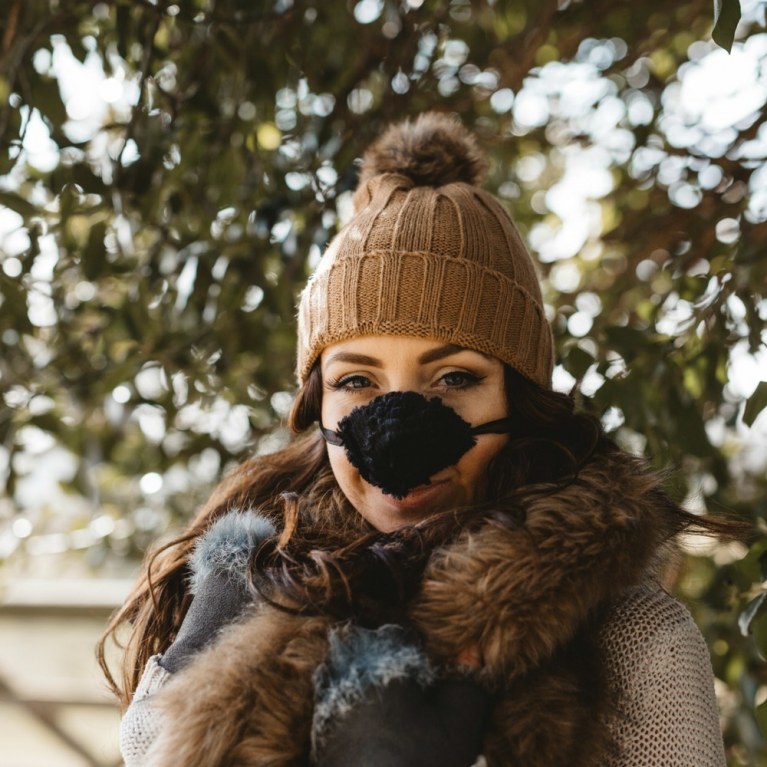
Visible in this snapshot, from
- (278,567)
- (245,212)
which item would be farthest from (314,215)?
(278,567)

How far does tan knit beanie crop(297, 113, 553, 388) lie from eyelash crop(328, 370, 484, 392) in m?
0.04

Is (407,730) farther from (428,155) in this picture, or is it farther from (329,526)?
(428,155)

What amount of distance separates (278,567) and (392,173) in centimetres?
71

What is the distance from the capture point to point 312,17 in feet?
7.32

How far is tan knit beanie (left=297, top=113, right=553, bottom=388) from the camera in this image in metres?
1.40

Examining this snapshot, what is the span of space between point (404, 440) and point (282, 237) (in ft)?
3.42

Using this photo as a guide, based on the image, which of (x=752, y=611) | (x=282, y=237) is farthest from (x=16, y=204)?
(x=752, y=611)

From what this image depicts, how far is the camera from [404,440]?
1271mm

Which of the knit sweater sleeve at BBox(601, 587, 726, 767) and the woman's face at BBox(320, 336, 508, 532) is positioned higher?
the woman's face at BBox(320, 336, 508, 532)

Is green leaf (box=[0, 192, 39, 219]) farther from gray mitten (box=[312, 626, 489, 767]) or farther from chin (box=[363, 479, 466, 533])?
gray mitten (box=[312, 626, 489, 767])

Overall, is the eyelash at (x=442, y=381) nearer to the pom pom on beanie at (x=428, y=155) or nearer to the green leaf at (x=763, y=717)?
the pom pom on beanie at (x=428, y=155)

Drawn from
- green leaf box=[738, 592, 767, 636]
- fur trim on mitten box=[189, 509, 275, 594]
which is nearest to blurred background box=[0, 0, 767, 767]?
green leaf box=[738, 592, 767, 636]

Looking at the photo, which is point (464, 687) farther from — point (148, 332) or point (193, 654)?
point (148, 332)

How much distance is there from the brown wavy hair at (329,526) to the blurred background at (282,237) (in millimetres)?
299
